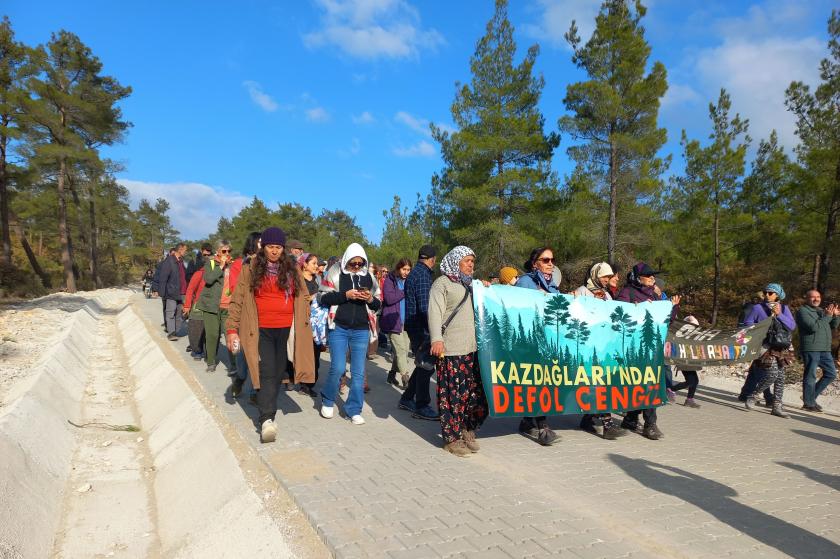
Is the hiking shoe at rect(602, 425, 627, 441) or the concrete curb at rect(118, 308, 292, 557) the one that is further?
the hiking shoe at rect(602, 425, 627, 441)

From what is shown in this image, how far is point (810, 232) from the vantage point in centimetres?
1702

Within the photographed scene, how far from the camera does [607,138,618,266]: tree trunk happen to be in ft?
62.2

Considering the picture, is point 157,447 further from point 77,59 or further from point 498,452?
point 77,59

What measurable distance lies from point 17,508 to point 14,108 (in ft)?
93.4

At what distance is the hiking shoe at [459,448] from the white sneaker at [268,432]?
1.58 m

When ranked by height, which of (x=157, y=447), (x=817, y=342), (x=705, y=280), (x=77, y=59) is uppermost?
(x=77, y=59)

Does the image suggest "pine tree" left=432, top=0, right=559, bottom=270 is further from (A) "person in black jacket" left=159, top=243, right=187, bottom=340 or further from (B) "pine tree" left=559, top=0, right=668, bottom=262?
(A) "person in black jacket" left=159, top=243, right=187, bottom=340

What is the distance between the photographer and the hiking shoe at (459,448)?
4625mm

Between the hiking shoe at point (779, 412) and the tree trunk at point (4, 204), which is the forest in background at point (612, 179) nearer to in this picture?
the tree trunk at point (4, 204)

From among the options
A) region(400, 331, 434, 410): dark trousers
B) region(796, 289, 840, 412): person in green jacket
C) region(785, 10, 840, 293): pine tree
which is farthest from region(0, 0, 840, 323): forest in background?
region(400, 331, 434, 410): dark trousers

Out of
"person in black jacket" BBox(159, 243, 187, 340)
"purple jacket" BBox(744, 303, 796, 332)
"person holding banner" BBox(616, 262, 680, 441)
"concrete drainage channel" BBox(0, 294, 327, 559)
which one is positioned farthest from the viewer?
"person in black jacket" BBox(159, 243, 187, 340)

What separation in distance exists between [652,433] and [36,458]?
19.5 ft

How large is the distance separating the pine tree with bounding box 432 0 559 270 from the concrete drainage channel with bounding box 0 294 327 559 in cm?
1478

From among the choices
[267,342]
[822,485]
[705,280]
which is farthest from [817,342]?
[705,280]
